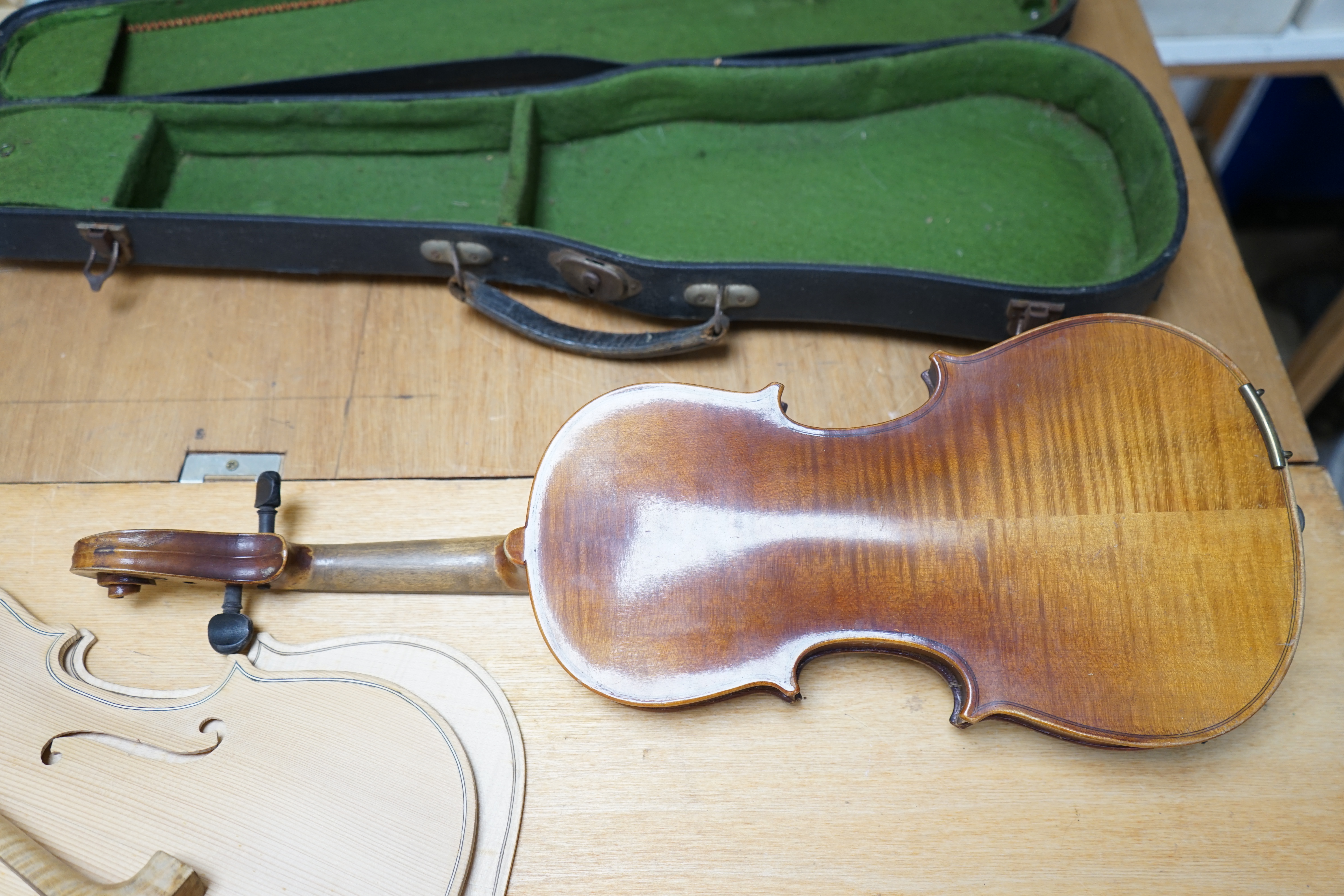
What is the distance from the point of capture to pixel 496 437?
57.7 inches

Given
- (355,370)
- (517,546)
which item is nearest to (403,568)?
(517,546)

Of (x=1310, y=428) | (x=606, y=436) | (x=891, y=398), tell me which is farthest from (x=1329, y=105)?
(x=606, y=436)

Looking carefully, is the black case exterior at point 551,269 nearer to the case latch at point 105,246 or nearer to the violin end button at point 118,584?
the case latch at point 105,246

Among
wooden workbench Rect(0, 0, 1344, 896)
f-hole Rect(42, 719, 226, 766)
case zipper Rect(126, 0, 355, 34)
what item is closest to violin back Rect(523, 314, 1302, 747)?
wooden workbench Rect(0, 0, 1344, 896)

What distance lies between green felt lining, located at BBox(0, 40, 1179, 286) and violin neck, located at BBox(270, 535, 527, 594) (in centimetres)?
66

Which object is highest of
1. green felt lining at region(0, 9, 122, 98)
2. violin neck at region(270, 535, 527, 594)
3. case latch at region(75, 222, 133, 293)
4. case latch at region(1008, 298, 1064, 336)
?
case latch at region(1008, 298, 1064, 336)

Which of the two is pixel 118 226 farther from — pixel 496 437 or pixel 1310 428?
pixel 1310 428

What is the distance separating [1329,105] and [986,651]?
97.8 inches

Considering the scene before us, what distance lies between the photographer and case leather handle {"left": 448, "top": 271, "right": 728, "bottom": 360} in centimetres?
144

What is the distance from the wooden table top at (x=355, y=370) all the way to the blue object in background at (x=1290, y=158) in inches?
51.6

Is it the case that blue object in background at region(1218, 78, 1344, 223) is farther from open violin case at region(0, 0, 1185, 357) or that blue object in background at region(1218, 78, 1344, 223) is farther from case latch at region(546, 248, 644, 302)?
case latch at region(546, 248, 644, 302)

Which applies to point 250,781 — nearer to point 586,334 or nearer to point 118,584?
point 118,584

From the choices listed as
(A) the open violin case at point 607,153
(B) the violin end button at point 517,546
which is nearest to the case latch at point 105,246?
(A) the open violin case at point 607,153

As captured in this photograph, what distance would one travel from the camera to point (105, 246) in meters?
1.54
